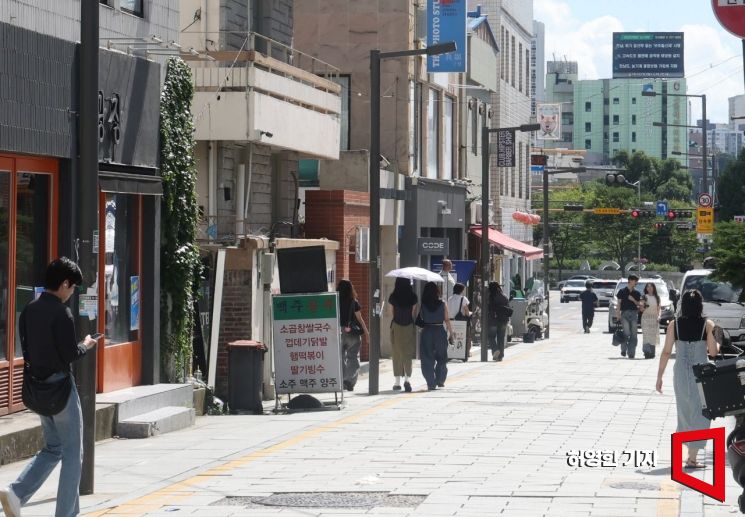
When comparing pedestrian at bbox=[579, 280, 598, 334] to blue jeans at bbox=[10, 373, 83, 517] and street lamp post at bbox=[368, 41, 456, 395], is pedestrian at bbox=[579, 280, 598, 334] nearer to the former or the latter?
street lamp post at bbox=[368, 41, 456, 395]

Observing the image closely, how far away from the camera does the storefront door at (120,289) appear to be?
55.1 ft

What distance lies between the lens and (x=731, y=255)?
14.2m

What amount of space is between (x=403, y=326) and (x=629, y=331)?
1202 centimetres

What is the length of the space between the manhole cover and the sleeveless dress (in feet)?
4.63

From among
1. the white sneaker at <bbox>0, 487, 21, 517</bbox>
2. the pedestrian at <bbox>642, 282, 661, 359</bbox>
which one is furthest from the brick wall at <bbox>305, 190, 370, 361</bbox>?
the white sneaker at <bbox>0, 487, 21, 517</bbox>

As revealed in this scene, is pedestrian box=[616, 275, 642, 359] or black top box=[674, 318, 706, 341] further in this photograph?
pedestrian box=[616, 275, 642, 359]

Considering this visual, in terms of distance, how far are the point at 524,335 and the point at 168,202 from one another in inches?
976

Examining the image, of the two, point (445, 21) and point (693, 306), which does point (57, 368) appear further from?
point (445, 21)

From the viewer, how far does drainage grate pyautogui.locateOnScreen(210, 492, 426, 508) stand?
35.9 feet

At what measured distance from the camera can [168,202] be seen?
1842cm

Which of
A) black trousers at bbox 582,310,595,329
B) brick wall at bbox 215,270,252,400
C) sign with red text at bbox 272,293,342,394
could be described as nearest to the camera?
sign with red text at bbox 272,293,342,394

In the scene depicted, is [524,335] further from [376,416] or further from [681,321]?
[681,321]

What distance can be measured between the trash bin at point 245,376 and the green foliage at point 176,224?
0.60m

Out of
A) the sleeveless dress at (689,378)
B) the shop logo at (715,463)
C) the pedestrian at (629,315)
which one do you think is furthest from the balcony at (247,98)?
the pedestrian at (629,315)
